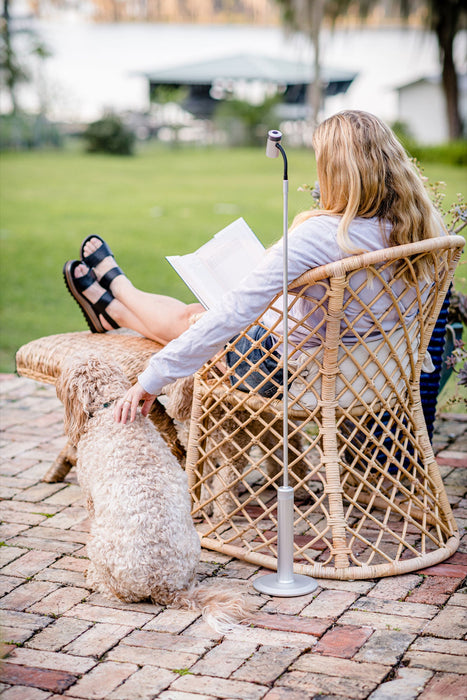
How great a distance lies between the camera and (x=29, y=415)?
4.56m

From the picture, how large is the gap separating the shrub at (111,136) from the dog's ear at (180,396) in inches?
785

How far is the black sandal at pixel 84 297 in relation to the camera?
3.75 m

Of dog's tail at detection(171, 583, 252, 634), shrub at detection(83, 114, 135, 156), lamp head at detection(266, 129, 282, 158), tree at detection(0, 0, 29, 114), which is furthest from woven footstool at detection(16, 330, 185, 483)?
tree at detection(0, 0, 29, 114)

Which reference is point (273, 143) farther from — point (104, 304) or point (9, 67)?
point (9, 67)

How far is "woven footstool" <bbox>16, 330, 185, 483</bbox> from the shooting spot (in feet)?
11.3

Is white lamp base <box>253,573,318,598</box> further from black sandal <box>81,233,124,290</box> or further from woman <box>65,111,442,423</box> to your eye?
black sandal <box>81,233,124,290</box>

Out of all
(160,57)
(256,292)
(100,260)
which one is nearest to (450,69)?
(160,57)

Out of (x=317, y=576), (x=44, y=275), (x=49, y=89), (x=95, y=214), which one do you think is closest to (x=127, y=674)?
(x=317, y=576)

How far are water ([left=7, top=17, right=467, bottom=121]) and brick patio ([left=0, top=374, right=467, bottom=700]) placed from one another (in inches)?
1005

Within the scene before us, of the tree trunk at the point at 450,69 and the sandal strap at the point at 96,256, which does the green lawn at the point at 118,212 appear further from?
the tree trunk at the point at 450,69

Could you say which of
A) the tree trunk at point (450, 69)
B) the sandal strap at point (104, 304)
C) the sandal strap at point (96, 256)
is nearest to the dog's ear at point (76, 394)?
the sandal strap at point (104, 304)

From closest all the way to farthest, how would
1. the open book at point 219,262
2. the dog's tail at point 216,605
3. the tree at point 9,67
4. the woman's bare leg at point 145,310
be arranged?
the dog's tail at point 216,605 < the open book at point 219,262 < the woman's bare leg at point 145,310 < the tree at point 9,67

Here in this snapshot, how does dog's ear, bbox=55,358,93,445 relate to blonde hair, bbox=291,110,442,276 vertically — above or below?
below

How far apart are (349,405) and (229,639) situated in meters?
0.86
